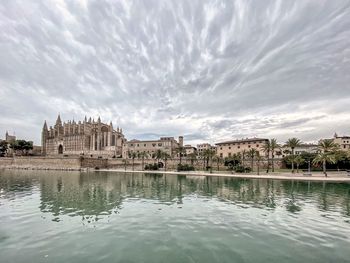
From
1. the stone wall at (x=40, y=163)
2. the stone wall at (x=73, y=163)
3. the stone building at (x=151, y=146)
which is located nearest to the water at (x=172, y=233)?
the stone wall at (x=73, y=163)

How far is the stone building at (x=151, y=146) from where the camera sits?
142 meters

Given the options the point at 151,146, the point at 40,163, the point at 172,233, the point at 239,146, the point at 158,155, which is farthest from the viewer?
the point at 151,146

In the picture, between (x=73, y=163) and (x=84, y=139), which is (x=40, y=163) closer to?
(x=73, y=163)

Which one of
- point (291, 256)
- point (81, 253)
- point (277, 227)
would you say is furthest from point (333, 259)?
point (81, 253)

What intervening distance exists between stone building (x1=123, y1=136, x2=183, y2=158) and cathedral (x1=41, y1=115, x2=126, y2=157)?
9278 millimetres

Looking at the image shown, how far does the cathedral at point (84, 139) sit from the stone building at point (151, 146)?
9.28 meters

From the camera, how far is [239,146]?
12481cm

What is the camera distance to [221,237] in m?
14.5

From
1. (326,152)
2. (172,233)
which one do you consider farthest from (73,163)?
(172,233)

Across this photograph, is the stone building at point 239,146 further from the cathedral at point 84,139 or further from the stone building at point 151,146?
the cathedral at point 84,139

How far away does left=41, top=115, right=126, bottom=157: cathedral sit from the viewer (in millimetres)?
151500

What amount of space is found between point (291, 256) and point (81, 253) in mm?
10833

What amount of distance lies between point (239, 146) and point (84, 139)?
101318mm

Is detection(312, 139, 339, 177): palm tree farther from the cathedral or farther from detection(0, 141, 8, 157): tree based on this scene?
detection(0, 141, 8, 157): tree
